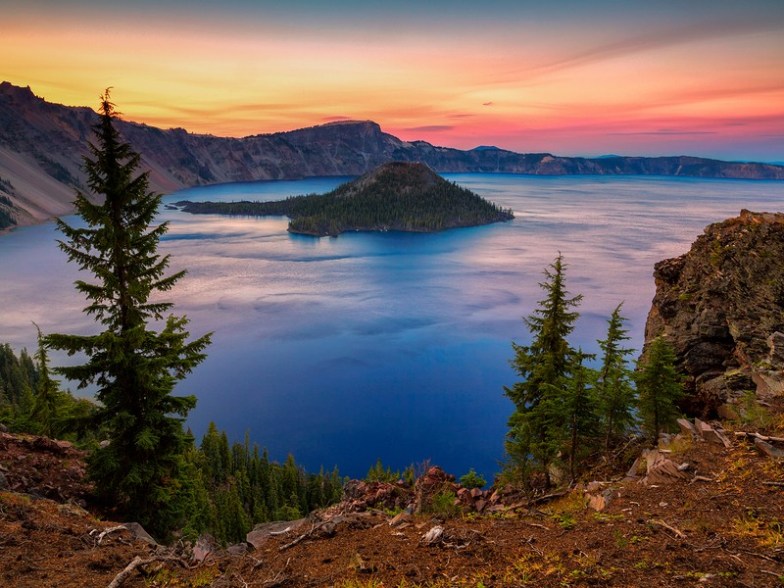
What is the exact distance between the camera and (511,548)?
926cm

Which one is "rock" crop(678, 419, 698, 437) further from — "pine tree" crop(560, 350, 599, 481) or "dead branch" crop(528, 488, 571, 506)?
"dead branch" crop(528, 488, 571, 506)

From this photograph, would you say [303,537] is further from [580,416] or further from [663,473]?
[580,416]

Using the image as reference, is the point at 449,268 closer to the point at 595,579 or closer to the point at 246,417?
the point at 246,417

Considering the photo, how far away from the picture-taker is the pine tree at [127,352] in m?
16.1

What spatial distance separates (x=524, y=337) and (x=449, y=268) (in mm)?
80052

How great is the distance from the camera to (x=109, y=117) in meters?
16.4

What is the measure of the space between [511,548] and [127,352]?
14.2 meters

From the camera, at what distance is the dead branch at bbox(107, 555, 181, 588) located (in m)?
8.49

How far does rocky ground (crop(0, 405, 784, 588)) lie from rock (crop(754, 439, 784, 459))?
40 mm

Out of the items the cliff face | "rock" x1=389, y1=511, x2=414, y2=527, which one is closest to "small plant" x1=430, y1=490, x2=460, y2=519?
"rock" x1=389, y1=511, x2=414, y2=527

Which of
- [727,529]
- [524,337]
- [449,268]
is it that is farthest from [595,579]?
[449,268]

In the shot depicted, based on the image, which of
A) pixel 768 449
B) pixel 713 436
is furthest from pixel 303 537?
pixel 713 436

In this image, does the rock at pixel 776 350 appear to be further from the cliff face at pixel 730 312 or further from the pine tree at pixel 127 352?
the pine tree at pixel 127 352

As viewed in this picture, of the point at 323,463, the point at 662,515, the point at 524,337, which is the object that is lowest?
the point at 323,463
